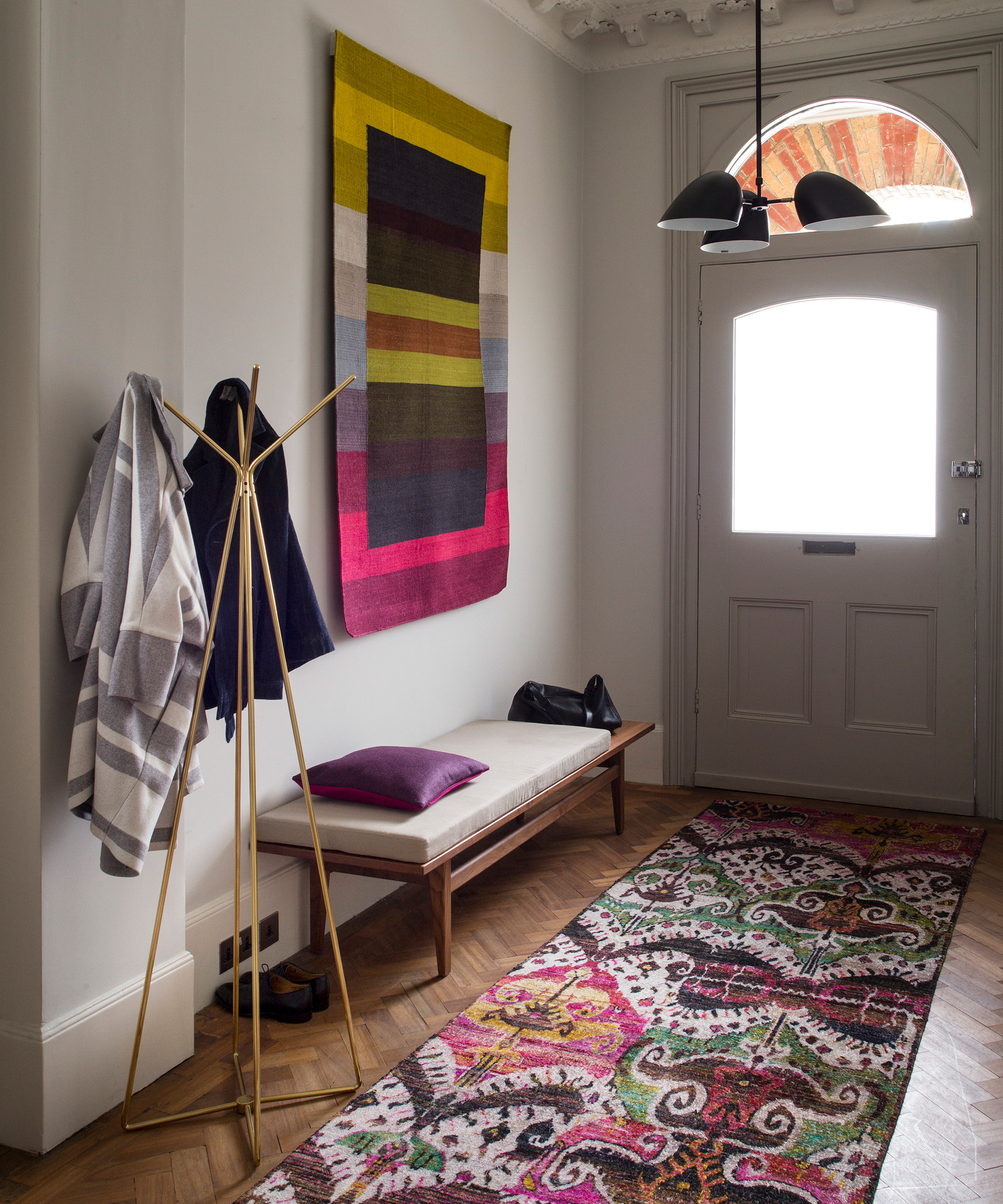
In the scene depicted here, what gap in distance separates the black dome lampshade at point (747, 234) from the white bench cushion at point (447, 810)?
174 cm

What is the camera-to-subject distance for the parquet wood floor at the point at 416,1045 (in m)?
2.15

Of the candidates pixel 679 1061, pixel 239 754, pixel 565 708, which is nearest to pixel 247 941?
pixel 239 754

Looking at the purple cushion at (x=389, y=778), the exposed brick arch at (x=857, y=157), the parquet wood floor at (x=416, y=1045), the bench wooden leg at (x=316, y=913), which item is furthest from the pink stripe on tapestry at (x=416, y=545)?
the exposed brick arch at (x=857, y=157)

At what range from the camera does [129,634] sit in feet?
7.23

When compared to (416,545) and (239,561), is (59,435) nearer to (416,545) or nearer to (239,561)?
(239,561)

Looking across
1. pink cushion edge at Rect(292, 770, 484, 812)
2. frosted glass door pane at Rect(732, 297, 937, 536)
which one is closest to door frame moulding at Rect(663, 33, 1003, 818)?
frosted glass door pane at Rect(732, 297, 937, 536)

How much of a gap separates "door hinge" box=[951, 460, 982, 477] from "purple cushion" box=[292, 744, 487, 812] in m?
2.56

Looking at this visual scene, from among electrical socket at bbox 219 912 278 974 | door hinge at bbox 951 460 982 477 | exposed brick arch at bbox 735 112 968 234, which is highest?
exposed brick arch at bbox 735 112 968 234

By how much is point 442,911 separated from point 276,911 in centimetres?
50

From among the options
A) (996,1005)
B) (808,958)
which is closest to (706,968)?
(808,958)

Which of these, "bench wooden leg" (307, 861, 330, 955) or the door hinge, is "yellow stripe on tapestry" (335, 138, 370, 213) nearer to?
"bench wooden leg" (307, 861, 330, 955)

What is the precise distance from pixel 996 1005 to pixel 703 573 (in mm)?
2487

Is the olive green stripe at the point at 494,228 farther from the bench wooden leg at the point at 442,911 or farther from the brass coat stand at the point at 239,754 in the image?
the bench wooden leg at the point at 442,911

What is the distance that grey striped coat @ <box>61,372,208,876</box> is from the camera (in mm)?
2201
